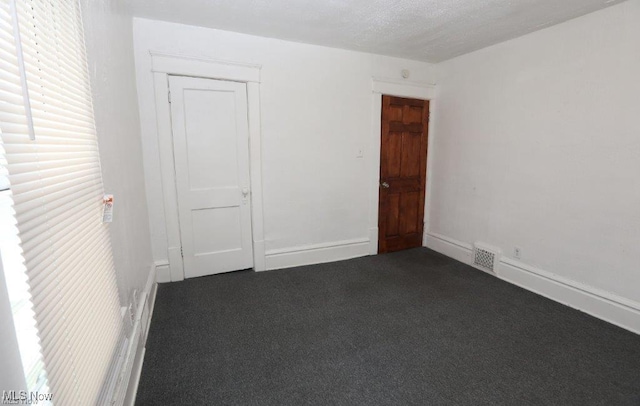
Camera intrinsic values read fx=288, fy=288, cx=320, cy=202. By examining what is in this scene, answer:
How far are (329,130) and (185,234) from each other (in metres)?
1.97

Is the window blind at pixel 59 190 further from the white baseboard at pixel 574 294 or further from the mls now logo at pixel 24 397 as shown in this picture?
the white baseboard at pixel 574 294

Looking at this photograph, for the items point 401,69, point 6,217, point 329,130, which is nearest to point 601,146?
point 401,69

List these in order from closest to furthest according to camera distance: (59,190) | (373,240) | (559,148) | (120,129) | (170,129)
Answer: (59,190), (120,129), (559,148), (170,129), (373,240)

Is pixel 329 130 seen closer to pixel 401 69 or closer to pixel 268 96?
pixel 268 96

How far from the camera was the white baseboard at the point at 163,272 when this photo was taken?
2943 mm

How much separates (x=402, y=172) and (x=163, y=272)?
3108 mm

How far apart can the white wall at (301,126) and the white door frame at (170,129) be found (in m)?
0.06

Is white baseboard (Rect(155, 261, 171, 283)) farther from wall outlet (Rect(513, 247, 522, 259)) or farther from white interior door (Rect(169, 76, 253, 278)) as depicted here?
wall outlet (Rect(513, 247, 522, 259))

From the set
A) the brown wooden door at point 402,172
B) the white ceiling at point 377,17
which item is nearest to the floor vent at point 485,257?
the brown wooden door at point 402,172

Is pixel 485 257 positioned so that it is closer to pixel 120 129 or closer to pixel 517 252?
pixel 517 252

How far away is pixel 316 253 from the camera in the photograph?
356cm

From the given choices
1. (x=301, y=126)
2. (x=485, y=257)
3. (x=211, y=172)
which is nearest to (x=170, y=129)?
(x=211, y=172)

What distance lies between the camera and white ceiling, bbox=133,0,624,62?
2291mm

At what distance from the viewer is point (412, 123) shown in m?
3.87
